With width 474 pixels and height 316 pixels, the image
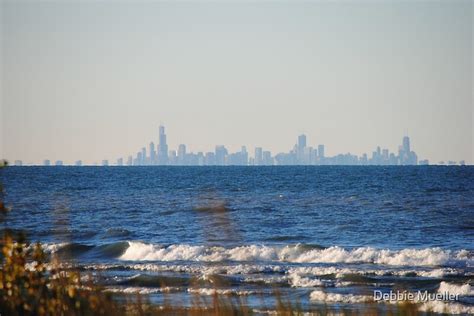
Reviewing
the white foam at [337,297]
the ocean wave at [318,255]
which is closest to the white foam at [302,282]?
the white foam at [337,297]

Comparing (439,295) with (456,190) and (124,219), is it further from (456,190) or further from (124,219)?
(456,190)

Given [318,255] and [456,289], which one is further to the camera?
[318,255]

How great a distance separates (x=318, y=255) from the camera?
81.4 ft

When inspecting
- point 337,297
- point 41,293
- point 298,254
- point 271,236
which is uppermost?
point 41,293

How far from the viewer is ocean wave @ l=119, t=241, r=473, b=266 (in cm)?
2297

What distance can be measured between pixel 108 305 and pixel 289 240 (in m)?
23.1

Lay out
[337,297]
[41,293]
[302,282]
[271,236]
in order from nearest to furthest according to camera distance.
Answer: [41,293] → [337,297] → [302,282] → [271,236]

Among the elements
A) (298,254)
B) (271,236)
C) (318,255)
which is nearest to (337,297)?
(318,255)

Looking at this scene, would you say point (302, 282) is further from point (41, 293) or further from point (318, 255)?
point (41, 293)

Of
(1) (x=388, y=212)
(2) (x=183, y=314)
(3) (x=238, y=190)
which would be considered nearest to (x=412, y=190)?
(3) (x=238, y=190)

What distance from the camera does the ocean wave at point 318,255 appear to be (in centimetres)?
2297

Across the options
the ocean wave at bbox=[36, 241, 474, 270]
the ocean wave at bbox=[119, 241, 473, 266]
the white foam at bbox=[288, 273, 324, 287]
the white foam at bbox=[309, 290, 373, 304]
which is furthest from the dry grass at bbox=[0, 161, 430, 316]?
the ocean wave at bbox=[119, 241, 473, 266]

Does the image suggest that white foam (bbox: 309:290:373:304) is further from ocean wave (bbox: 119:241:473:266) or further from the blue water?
ocean wave (bbox: 119:241:473:266)

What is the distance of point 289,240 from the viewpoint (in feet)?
95.3
